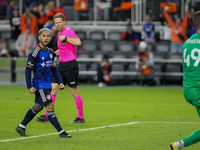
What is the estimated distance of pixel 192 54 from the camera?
549 centimetres

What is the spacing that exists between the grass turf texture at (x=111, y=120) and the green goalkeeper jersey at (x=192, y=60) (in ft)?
4.28

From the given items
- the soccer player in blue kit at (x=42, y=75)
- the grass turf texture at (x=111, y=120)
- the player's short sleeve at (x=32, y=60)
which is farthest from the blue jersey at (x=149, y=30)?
the player's short sleeve at (x=32, y=60)

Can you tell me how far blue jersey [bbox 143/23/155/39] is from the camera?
19.6 meters

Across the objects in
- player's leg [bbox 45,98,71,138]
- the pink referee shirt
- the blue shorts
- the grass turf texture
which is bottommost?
the grass turf texture

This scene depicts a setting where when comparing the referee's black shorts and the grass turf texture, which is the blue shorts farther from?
the referee's black shorts

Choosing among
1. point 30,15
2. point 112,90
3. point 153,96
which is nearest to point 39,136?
point 153,96

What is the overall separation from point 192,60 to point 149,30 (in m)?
14.4

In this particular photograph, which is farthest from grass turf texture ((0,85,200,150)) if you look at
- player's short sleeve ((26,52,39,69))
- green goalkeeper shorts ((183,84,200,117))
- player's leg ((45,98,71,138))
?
player's short sleeve ((26,52,39,69))

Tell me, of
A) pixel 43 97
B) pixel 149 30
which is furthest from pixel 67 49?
pixel 149 30

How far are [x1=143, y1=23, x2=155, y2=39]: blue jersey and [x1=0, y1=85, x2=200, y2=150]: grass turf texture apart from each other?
477cm

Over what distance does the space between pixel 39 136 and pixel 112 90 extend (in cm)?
952

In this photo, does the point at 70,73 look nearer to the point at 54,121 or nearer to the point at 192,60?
the point at 54,121

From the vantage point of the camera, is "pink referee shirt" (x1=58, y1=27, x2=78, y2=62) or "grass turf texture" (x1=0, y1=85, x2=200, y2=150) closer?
"grass turf texture" (x1=0, y1=85, x2=200, y2=150)

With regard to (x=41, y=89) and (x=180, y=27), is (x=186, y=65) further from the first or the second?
(x=180, y=27)
